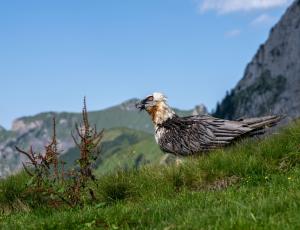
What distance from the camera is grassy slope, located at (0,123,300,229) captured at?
8.77 m

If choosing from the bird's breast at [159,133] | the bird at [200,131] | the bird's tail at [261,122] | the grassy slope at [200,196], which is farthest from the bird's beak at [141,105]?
the bird's tail at [261,122]

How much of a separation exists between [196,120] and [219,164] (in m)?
2.03

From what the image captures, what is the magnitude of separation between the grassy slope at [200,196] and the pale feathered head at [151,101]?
1791 millimetres

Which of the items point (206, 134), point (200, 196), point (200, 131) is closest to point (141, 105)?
point (200, 131)

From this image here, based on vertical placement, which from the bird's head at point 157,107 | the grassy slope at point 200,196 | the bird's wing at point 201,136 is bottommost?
the grassy slope at point 200,196

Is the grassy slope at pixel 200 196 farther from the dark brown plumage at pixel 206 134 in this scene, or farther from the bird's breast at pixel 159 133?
the bird's breast at pixel 159 133

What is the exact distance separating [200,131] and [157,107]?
1443mm

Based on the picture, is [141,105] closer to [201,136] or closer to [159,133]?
[159,133]

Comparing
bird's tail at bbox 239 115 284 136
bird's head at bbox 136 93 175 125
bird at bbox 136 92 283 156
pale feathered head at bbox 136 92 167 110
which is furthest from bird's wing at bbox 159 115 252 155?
pale feathered head at bbox 136 92 167 110

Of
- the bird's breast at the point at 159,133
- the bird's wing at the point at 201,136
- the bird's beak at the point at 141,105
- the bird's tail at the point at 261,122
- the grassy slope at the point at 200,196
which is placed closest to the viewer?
the grassy slope at the point at 200,196

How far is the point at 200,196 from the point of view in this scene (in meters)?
11.3

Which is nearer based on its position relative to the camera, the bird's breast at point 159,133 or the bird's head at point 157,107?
the bird's breast at point 159,133

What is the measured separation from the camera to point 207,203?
34.3 feet

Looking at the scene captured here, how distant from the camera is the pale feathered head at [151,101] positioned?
15570mm
